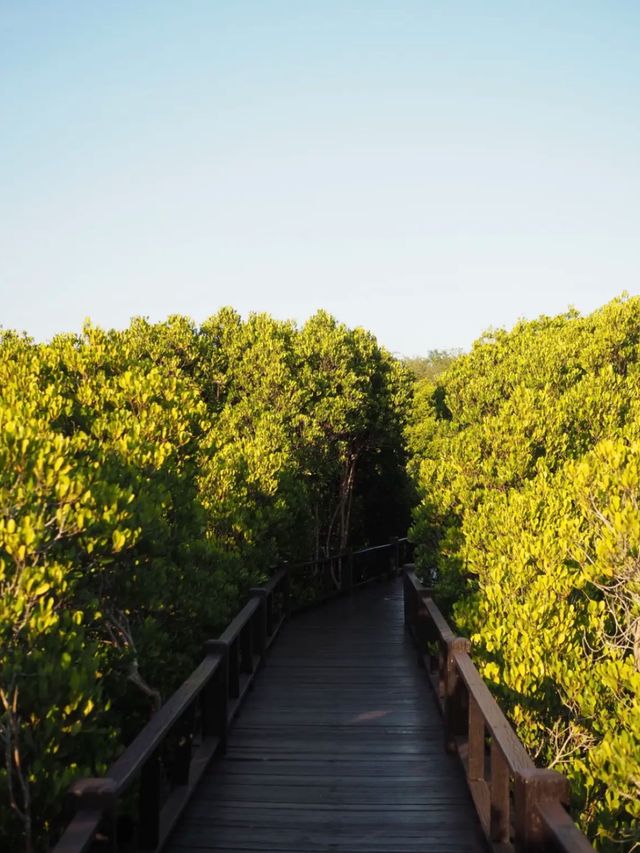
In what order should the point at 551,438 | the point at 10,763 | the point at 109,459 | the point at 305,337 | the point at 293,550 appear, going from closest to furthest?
the point at 10,763 < the point at 109,459 < the point at 551,438 < the point at 293,550 < the point at 305,337

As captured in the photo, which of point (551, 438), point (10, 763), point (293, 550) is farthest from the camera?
point (293, 550)

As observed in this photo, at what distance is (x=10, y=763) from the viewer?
3.87 metres

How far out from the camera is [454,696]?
6.52m

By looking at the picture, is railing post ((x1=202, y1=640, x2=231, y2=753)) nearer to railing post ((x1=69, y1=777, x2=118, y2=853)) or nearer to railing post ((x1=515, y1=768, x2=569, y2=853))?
railing post ((x1=69, y1=777, x2=118, y2=853))

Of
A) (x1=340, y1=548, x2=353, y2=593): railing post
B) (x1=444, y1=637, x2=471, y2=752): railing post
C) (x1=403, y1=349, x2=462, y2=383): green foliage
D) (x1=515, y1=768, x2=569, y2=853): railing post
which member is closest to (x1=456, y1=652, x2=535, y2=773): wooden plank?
(x1=515, y1=768, x2=569, y2=853): railing post

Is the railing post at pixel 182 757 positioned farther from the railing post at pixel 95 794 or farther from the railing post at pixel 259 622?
the railing post at pixel 259 622

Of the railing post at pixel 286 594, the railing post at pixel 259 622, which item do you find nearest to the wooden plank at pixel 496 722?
the railing post at pixel 259 622

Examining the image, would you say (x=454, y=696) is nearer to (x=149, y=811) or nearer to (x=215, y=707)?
(x=215, y=707)

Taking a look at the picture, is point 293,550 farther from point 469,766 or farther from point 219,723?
point 469,766

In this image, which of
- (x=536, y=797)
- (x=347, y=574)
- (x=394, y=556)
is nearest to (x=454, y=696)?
(x=536, y=797)

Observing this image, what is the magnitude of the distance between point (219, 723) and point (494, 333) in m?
18.9

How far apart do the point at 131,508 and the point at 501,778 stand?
258 centimetres

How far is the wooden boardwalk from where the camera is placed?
5102 mm

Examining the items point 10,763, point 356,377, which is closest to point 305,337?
point 356,377
